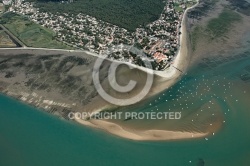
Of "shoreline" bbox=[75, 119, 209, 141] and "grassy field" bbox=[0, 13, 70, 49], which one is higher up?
"grassy field" bbox=[0, 13, 70, 49]

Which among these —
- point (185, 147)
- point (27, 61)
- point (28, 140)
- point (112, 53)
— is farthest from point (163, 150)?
point (27, 61)

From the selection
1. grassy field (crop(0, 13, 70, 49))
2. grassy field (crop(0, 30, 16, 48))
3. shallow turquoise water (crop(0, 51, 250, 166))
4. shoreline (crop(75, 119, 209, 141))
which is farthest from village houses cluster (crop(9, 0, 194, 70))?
shallow turquoise water (crop(0, 51, 250, 166))

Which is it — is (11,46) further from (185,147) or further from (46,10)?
(185,147)

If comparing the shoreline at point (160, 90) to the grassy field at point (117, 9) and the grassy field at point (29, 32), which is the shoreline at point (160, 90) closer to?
the grassy field at point (29, 32)

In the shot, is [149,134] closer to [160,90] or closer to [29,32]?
[160,90]

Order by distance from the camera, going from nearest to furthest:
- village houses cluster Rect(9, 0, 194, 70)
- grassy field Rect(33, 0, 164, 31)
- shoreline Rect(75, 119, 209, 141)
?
shoreline Rect(75, 119, 209, 141), village houses cluster Rect(9, 0, 194, 70), grassy field Rect(33, 0, 164, 31)

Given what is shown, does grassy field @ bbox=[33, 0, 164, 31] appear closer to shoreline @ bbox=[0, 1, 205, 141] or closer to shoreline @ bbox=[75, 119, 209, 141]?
shoreline @ bbox=[0, 1, 205, 141]

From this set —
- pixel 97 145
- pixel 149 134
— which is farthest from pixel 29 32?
pixel 149 134
